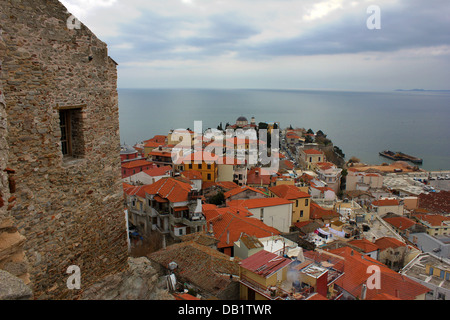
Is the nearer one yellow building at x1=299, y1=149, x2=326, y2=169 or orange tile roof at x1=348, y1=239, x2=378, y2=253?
orange tile roof at x1=348, y1=239, x2=378, y2=253

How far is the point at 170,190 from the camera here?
68.2 feet

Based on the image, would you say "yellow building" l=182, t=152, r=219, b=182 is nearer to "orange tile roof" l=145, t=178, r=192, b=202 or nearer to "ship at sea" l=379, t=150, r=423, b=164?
"orange tile roof" l=145, t=178, r=192, b=202

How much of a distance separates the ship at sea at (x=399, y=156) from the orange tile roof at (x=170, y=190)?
74388 mm

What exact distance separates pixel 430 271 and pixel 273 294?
12559 mm

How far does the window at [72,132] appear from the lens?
464 cm

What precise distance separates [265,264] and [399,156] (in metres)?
83.2

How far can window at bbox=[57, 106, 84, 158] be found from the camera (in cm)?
464

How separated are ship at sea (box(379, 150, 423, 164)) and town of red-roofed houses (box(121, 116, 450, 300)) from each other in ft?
112

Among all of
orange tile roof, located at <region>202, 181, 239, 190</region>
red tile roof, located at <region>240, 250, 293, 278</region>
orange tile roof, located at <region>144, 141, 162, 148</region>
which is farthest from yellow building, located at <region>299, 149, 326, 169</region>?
red tile roof, located at <region>240, 250, 293, 278</region>

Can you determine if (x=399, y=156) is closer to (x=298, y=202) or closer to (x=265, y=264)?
(x=298, y=202)

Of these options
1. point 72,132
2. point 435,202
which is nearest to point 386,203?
point 435,202

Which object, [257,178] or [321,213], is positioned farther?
[257,178]

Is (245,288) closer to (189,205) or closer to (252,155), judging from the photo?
(189,205)

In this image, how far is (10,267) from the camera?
3312 mm
